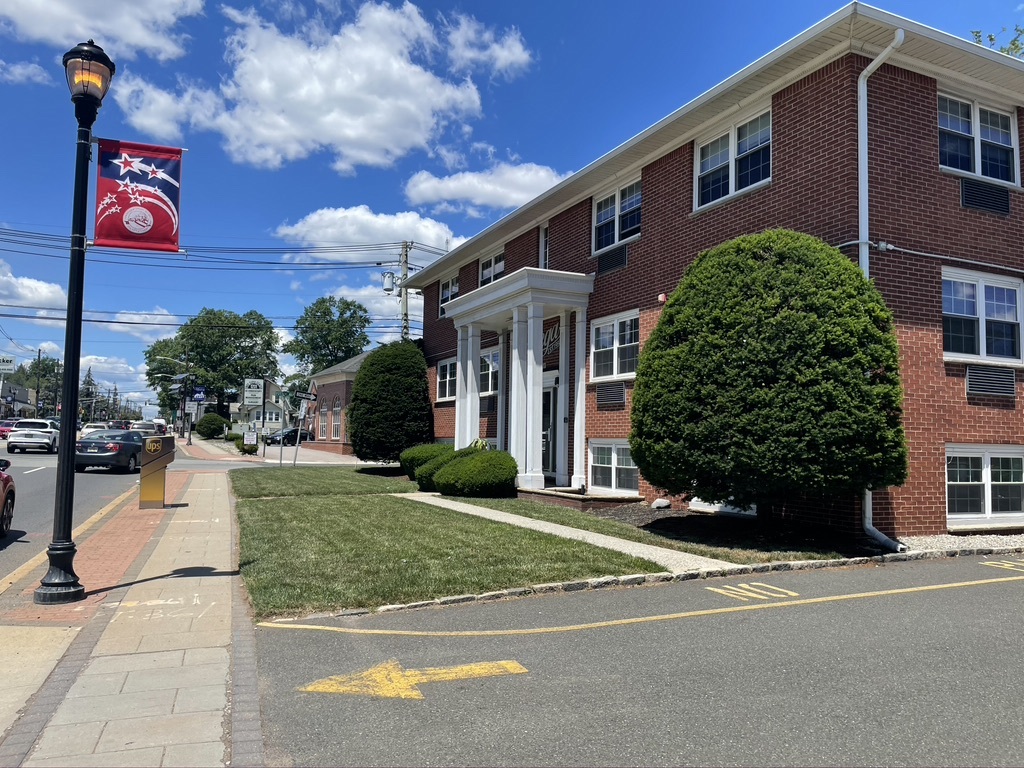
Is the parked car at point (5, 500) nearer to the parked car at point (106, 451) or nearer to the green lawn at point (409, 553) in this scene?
the green lawn at point (409, 553)

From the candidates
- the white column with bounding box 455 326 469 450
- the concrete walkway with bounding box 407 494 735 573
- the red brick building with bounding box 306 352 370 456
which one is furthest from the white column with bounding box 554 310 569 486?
the red brick building with bounding box 306 352 370 456

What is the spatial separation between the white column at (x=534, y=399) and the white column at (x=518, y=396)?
0.25m

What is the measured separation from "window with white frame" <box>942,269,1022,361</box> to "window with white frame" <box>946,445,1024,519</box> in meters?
1.50

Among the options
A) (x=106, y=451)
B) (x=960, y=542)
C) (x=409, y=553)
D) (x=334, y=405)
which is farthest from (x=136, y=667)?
(x=334, y=405)

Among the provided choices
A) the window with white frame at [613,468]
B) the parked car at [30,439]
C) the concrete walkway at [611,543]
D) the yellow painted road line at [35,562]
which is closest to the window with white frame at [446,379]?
the window with white frame at [613,468]

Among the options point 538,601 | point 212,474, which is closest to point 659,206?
point 538,601

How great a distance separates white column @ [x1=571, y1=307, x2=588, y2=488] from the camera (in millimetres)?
17234

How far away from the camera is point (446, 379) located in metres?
25.3

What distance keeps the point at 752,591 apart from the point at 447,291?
65.4 feet

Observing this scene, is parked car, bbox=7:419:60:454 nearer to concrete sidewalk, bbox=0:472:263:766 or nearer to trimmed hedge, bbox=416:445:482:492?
trimmed hedge, bbox=416:445:482:492

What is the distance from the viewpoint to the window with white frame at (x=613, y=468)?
15.9m

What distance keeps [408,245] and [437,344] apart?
15014 millimetres

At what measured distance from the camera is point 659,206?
50.3ft

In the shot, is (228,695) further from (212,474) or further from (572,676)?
(212,474)
